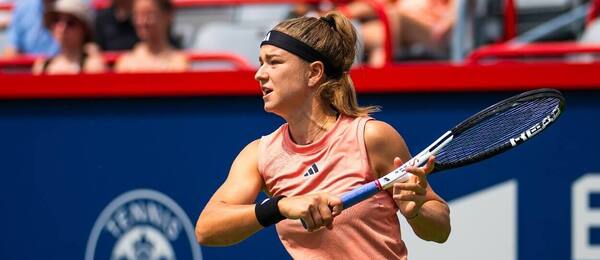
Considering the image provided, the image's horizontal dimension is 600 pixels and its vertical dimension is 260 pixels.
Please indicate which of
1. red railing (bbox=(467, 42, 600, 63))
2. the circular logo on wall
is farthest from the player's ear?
the circular logo on wall

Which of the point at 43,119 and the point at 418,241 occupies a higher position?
the point at 43,119

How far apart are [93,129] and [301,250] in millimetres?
2455

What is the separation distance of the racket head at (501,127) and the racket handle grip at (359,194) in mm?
240

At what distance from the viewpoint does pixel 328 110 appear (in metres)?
3.66

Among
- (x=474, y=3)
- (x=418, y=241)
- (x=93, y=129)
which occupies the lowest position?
(x=418, y=241)

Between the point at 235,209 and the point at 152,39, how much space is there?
292cm

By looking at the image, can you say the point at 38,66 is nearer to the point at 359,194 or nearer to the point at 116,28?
the point at 116,28

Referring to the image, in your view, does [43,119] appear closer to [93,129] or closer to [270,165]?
[93,129]

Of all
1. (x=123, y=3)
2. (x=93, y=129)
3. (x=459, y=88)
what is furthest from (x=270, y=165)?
(x=123, y=3)

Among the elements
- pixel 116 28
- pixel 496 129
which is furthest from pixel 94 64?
pixel 496 129

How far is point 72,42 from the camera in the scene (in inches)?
259

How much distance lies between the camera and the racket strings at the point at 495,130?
3625 millimetres

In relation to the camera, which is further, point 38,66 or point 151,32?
point 38,66

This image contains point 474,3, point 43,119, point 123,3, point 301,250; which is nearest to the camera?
point 301,250
